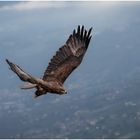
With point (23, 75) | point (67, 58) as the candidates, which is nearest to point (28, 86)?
point (23, 75)

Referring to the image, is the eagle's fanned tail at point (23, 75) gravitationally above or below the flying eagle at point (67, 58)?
above

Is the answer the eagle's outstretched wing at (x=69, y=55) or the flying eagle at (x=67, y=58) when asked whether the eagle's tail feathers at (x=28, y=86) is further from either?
the eagle's outstretched wing at (x=69, y=55)

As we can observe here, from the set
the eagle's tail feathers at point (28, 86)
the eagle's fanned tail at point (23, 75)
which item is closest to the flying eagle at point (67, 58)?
the eagle's tail feathers at point (28, 86)

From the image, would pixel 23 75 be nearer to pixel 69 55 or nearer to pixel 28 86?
pixel 28 86

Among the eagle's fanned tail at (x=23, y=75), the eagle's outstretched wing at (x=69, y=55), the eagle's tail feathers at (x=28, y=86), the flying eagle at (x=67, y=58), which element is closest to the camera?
the eagle's fanned tail at (x=23, y=75)

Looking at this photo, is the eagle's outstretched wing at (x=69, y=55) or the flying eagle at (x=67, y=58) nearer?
the flying eagle at (x=67, y=58)

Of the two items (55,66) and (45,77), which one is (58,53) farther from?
(45,77)

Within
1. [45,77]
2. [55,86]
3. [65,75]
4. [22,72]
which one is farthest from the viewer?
[65,75]

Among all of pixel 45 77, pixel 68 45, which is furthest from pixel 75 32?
pixel 45 77

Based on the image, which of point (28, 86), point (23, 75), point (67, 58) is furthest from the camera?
point (67, 58)
